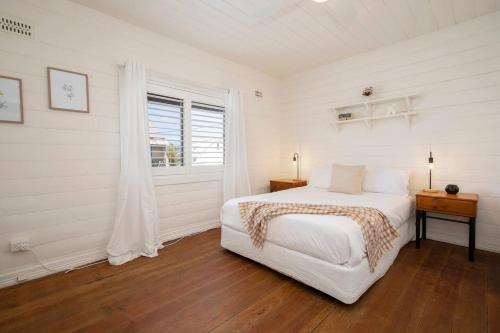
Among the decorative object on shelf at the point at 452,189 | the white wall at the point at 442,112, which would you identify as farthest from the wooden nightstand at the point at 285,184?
the decorative object on shelf at the point at 452,189

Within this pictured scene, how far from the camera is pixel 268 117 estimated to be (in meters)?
4.44

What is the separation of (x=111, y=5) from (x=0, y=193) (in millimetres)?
1990

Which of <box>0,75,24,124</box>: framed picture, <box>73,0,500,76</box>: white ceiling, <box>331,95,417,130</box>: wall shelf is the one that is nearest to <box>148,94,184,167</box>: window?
<box>73,0,500,76</box>: white ceiling

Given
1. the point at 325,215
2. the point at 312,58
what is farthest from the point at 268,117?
the point at 325,215

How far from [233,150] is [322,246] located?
2174 millimetres

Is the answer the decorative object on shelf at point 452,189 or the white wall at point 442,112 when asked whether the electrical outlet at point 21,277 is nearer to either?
the white wall at point 442,112

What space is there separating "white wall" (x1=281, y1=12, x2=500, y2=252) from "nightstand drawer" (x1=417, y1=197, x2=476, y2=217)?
18.8 inches

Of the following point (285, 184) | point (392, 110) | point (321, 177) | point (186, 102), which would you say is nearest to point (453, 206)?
point (392, 110)

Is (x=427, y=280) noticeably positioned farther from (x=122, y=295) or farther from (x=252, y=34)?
(x=252, y=34)

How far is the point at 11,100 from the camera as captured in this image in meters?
2.07

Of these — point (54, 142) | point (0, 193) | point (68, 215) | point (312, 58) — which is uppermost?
point (312, 58)

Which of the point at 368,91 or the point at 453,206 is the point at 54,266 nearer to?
the point at 453,206

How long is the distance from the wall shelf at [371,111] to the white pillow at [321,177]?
740 mm

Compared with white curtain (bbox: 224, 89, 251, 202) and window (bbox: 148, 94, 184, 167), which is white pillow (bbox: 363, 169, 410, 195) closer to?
white curtain (bbox: 224, 89, 251, 202)
